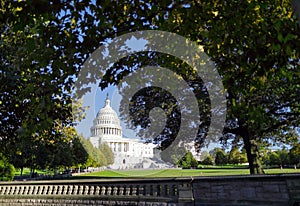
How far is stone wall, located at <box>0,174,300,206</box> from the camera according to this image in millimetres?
7660

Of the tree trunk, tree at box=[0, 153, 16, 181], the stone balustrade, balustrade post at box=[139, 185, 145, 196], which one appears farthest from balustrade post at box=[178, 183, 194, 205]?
tree at box=[0, 153, 16, 181]

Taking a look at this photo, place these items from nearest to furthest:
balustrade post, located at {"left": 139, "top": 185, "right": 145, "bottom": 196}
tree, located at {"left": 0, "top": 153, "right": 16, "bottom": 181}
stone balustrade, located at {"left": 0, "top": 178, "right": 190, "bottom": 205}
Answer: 1. stone balustrade, located at {"left": 0, "top": 178, "right": 190, "bottom": 205}
2. balustrade post, located at {"left": 139, "top": 185, "right": 145, "bottom": 196}
3. tree, located at {"left": 0, "top": 153, "right": 16, "bottom": 181}

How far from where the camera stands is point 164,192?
28.9ft

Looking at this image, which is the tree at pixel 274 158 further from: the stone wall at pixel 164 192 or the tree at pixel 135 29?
the tree at pixel 135 29

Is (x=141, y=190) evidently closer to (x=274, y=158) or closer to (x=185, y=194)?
(x=185, y=194)

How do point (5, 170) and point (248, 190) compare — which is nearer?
point (248, 190)

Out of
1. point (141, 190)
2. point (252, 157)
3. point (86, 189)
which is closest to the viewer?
point (141, 190)

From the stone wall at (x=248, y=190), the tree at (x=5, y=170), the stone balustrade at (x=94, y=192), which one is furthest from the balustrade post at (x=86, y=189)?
the tree at (x=5, y=170)

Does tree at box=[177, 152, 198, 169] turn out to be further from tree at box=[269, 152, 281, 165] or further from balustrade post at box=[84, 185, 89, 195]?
tree at box=[269, 152, 281, 165]

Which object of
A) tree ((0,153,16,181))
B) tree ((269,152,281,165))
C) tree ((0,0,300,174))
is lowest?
tree ((269,152,281,165))

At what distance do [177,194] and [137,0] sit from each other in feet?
20.4

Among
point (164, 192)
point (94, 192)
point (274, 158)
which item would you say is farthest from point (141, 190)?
point (274, 158)

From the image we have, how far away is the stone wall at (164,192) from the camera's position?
7.66 m

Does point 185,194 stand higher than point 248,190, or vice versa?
point 248,190
